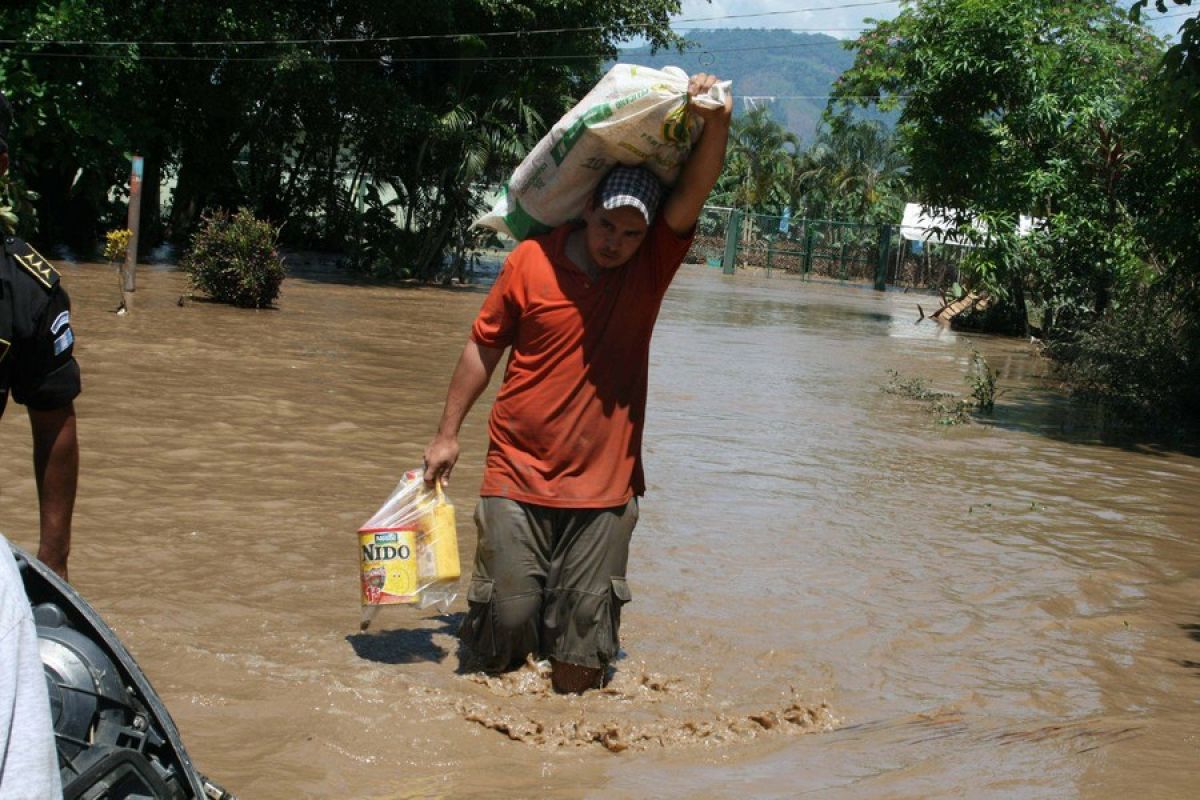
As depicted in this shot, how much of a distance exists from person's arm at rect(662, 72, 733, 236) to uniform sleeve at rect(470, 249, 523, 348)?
57 centimetres

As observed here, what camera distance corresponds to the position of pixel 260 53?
25375 mm

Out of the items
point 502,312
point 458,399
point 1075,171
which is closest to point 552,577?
point 458,399

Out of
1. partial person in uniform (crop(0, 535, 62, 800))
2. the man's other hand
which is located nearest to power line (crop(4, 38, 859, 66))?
the man's other hand

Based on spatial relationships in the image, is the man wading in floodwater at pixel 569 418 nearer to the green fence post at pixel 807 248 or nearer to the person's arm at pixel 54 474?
the person's arm at pixel 54 474

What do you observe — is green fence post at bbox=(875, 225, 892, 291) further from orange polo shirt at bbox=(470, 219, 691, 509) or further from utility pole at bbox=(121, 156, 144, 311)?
orange polo shirt at bbox=(470, 219, 691, 509)

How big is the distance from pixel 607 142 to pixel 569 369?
781 millimetres

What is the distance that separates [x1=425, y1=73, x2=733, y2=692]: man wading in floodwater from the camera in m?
4.63

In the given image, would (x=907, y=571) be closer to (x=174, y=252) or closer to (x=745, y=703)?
(x=745, y=703)

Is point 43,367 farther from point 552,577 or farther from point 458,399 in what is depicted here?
point 552,577

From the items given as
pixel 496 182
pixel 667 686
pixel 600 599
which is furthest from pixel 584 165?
pixel 496 182

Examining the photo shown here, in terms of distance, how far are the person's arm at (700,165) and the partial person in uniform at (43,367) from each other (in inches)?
82.2

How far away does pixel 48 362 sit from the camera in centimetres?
306

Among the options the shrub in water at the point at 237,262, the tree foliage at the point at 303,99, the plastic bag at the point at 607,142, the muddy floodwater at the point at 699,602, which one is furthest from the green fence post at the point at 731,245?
the plastic bag at the point at 607,142

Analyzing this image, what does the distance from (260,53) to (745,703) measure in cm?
2276
